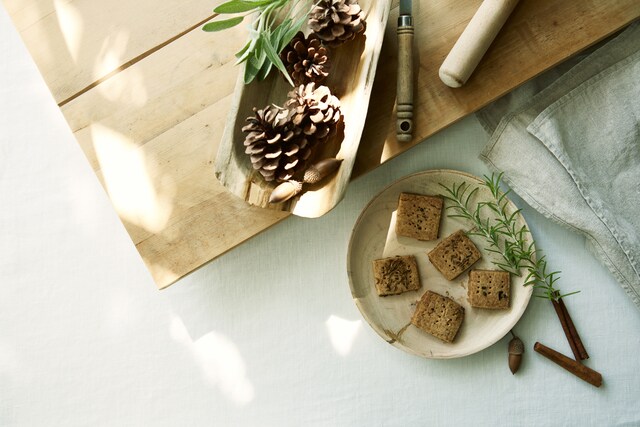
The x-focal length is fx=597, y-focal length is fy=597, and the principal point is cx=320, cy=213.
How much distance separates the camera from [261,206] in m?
1.21

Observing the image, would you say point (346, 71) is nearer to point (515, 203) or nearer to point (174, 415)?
point (515, 203)

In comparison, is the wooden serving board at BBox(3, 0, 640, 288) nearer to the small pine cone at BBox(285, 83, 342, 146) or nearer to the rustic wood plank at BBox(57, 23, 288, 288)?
the rustic wood plank at BBox(57, 23, 288, 288)

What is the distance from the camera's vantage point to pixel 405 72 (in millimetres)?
1205

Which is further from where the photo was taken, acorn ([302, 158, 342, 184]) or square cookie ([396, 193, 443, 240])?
square cookie ([396, 193, 443, 240])

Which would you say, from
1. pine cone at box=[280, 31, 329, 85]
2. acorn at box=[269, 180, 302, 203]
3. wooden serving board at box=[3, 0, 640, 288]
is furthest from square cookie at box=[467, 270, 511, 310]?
pine cone at box=[280, 31, 329, 85]

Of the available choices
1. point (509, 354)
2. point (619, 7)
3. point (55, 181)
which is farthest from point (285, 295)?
point (619, 7)

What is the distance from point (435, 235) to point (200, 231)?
1.72 feet

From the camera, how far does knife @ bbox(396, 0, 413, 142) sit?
3.92 feet

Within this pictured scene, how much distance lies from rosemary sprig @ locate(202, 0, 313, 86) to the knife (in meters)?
0.19

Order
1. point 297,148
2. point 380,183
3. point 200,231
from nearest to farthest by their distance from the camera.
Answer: point 297,148
point 200,231
point 380,183

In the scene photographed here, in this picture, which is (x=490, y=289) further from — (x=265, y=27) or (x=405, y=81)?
(x=265, y=27)

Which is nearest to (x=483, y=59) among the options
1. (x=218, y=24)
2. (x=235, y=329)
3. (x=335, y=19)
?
(x=335, y=19)

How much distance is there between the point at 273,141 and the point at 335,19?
0.86 ft

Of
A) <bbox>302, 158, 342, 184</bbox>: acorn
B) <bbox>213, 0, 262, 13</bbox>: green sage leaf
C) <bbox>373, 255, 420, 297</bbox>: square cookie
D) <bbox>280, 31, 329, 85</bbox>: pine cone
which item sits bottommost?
<bbox>373, 255, 420, 297</bbox>: square cookie
